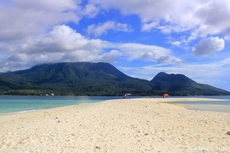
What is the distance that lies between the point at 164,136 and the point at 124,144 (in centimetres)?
248

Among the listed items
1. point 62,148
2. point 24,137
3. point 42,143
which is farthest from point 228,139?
point 24,137

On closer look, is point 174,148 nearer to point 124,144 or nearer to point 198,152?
point 198,152

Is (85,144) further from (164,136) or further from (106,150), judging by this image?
(164,136)

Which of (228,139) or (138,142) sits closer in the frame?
(138,142)

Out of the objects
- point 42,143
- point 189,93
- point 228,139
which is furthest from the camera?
point 189,93

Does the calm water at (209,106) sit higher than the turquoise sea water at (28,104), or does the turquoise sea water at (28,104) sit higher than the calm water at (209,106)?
the calm water at (209,106)

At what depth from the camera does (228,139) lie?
10258 mm

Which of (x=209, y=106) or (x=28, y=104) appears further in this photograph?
(x=28, y=104)

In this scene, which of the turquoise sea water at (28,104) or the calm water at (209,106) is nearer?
the calm water at (209,106)

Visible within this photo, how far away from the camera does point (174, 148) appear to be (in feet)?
28.9

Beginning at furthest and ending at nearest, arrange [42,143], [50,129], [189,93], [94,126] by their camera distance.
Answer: [189,93] < [94,126] < [50,129] < [42,143]

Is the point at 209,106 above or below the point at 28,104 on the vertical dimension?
above

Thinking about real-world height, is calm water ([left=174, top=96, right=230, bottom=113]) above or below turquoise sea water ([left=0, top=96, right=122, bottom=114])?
above

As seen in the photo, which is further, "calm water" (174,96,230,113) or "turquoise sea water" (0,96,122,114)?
"turquoise sea water" (0,96,122,114)
